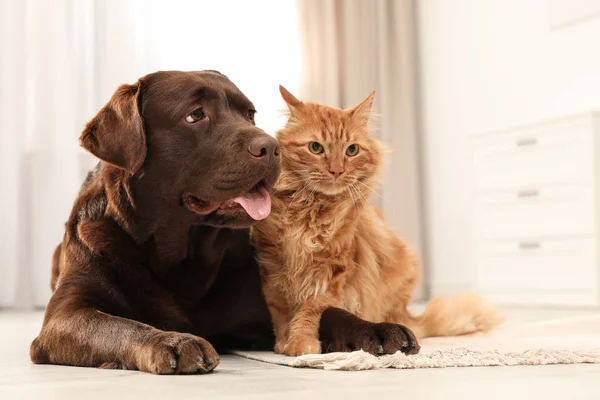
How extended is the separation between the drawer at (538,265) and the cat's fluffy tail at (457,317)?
1880mm

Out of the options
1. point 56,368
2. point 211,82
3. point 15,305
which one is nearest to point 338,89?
point 15,305

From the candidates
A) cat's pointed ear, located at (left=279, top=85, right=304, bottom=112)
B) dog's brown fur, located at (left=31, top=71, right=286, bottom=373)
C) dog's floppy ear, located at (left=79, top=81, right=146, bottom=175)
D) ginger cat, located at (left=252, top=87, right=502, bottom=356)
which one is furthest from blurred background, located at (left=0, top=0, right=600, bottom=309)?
dog's floppy ear, located at (left=79, top=81, right=146, bottom=175)

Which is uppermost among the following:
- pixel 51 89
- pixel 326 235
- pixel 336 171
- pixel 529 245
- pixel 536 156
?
pixel 51 89

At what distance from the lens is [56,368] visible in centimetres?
159

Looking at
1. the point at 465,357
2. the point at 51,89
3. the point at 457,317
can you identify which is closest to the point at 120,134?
the point at 465,357

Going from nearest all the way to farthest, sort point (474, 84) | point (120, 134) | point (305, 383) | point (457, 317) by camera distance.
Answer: point (305, 383)
point (120, 134)
point (457, 317)
point (474, 84)

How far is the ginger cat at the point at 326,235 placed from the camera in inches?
72.7

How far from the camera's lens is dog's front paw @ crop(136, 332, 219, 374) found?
1.38 meters

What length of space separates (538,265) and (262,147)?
304 centimetres

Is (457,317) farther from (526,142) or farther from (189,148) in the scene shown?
(526,142)

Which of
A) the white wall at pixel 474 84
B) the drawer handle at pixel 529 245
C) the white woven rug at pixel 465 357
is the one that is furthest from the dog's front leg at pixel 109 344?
the white wall at pixel 474 84

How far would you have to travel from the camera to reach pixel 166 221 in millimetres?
1709

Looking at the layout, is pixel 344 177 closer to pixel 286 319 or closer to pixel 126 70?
pixel 286 319

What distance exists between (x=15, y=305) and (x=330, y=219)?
321 centimetres
